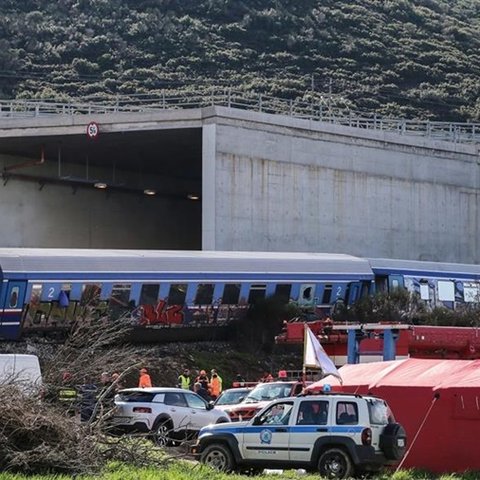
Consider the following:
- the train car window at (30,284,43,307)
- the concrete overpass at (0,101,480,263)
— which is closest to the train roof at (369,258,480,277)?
the concrete overpass at (0,101,480,263)

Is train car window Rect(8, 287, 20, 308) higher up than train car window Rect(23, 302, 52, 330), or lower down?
higher up

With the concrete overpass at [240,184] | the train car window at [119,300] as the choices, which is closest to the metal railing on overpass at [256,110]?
the concrete overpass at [240,184]

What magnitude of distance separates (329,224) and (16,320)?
56.7 feet

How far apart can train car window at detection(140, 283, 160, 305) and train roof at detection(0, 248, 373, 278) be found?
1.59 feet

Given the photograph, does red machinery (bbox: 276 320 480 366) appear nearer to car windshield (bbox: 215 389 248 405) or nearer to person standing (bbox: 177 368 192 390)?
car windshield (bbox: 215 389 248 405)

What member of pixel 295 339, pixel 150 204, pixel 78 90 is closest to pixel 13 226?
pixel 150 204

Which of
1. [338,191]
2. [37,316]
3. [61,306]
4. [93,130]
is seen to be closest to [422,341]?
[61,306]

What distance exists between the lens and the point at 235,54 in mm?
104438

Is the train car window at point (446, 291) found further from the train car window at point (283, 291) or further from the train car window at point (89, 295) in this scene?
the train car window at point (89, 295)

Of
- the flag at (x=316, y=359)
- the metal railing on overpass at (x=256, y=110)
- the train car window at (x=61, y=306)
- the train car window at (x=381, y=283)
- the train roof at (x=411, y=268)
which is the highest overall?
the metal railing on overpass at (x=256, y=110)

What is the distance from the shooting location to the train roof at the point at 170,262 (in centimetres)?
3284

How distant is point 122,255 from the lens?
3512 centimetres

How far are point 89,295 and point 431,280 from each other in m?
13.6

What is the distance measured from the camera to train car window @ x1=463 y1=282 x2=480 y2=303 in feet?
140
